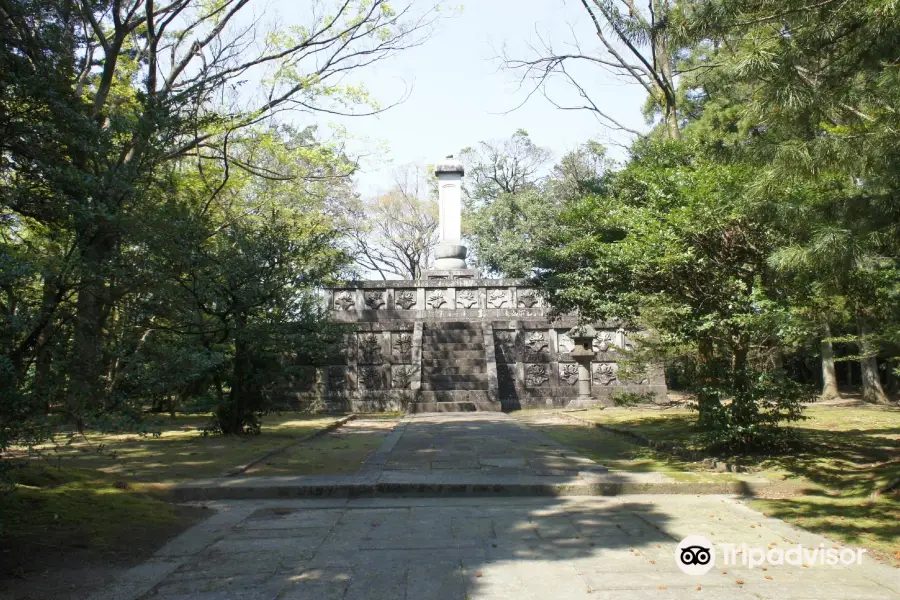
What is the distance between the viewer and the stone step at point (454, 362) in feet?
59.8

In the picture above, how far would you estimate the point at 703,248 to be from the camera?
7.90 metres

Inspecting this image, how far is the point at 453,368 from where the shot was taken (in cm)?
1811

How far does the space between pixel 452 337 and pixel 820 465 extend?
40.9 feet

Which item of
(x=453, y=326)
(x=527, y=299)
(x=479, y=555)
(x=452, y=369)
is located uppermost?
(x=527, y=299)

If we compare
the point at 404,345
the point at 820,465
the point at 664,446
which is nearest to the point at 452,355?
the point at 404,345

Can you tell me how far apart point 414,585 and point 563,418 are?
10874 mm

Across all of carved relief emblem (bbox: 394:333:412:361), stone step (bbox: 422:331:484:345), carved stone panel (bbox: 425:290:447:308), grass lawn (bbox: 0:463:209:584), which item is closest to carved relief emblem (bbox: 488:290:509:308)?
carved stone panel (bbox: 425:290:447:308)

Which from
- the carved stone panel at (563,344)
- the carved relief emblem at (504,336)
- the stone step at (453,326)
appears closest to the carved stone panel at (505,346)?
the carved relief emblem at (504,336)

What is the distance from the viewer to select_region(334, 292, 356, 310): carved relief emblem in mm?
20672

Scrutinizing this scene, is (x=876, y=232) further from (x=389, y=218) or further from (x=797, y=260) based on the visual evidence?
(x=389, y=218)

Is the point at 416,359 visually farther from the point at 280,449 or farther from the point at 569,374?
the point at 280,449

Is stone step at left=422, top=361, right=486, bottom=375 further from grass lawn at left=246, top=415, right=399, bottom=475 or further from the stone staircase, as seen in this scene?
grass lawn at left=246, top=415, right=399, bottom=475

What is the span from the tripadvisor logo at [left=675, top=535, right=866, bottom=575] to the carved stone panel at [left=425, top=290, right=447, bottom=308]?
54.0ft

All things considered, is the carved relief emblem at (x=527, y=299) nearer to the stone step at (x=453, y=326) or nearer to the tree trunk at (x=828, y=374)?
the stone step at (x=453, y=326)
